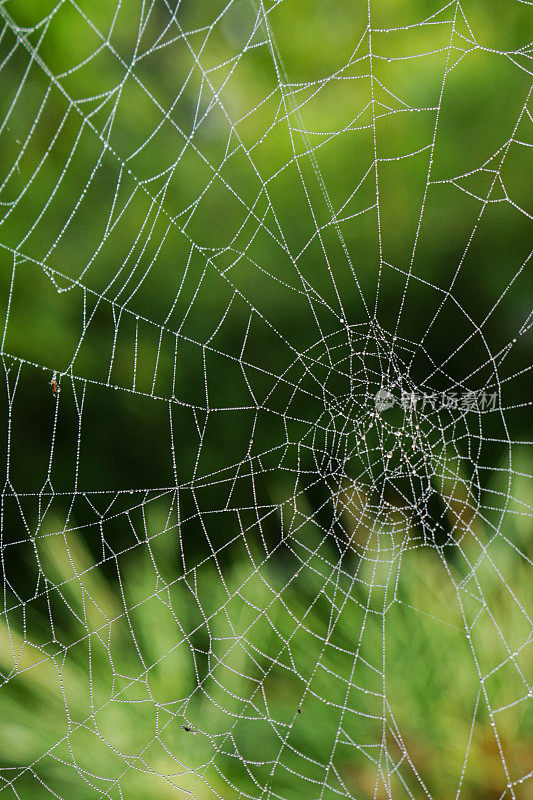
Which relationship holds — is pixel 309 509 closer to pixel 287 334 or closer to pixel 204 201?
pixel 287 334

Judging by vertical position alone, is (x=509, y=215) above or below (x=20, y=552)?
above

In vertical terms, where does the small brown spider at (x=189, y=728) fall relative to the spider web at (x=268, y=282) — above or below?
below

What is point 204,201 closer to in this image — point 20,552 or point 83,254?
point 83,254

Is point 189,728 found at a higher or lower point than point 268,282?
lower

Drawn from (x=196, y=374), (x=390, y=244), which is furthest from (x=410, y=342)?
(x=196, y=374)

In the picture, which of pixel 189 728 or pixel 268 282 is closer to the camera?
pixel 189 728

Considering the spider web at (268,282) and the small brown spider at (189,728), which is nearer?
the small brown spider at (189,728)

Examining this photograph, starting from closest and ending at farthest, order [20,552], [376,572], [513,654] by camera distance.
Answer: [513,654], [376,572], [20,552]

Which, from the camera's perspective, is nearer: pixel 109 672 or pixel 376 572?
pixel 109 672

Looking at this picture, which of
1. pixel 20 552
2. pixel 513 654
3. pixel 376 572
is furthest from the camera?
pixel 20 552

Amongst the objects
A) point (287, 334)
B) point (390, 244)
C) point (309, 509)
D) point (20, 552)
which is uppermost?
point (390, 244)
